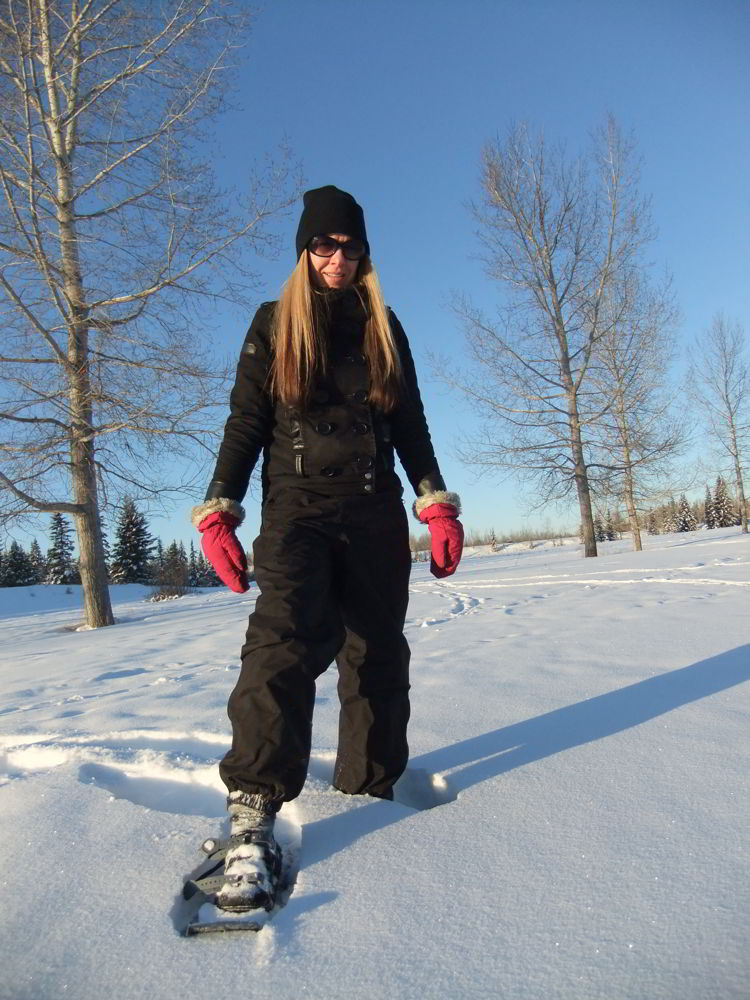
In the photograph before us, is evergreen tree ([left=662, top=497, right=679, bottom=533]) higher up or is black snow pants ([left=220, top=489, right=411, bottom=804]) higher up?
black snow pants ([left=220, top=489, right=411, bottom=804])

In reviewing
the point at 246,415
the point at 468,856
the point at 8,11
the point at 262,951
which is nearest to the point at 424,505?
the point at 246,415

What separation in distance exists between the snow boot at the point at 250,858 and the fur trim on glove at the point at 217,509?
641 millimetres

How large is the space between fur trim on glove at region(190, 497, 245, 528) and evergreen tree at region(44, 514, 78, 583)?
1393 inches

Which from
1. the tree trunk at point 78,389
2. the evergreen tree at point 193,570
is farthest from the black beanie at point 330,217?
the evergreen tree at point 193,570

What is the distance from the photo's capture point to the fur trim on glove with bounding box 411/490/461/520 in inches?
68.2

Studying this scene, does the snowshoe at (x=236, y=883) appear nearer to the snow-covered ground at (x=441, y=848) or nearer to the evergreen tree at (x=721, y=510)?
the snow-covered ground at (x=441, y=848)

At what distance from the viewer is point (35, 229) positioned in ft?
19.9

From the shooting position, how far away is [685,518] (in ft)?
155

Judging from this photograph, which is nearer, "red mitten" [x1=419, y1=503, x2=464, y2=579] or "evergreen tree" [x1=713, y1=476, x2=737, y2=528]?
"red mitten" [x1=419, y1=503, x2=464, y2=579]

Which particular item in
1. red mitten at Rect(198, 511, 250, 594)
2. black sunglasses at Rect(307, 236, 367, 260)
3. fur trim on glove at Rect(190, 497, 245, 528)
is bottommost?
red mitten at Rect(198, 511, 250, 594)

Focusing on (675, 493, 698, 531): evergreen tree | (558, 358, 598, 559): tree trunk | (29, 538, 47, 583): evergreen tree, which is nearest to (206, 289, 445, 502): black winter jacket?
(558, 358, 598, 559): tree trunk

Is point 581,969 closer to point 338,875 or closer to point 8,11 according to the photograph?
point 338,875

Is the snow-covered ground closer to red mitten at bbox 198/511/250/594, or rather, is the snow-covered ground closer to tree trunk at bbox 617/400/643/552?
red mitten at bbox 198/511/250/594

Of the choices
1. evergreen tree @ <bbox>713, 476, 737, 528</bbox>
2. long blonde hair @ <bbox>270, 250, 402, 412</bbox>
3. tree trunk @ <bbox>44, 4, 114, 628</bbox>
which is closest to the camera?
long blonde hair @ <bbox>270, 250, 402, 412</bbox>
